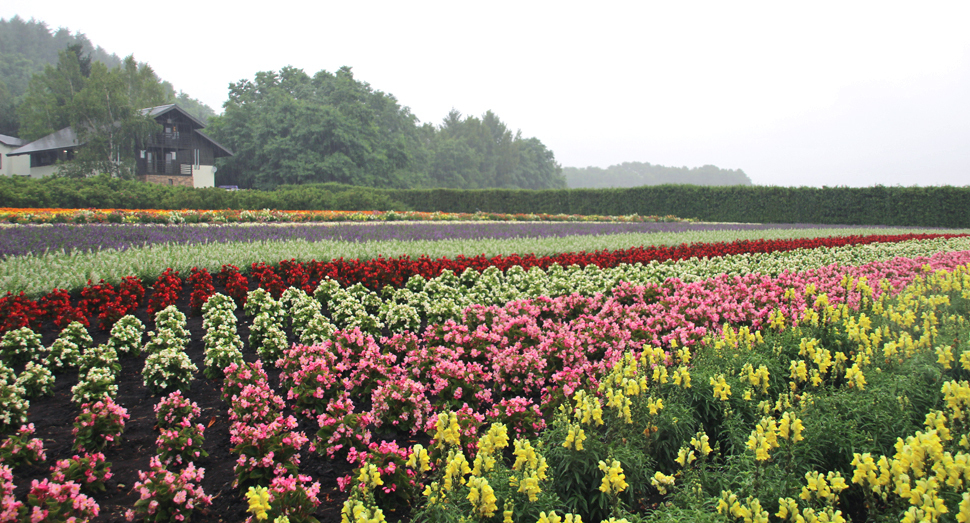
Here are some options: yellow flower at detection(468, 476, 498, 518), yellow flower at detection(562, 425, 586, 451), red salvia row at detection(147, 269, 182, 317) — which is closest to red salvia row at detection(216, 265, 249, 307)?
red salvia row at detection(147, 269, 182, 317)

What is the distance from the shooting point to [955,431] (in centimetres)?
259

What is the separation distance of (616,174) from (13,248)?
139 metres

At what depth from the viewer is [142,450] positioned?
344 cm

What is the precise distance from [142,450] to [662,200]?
3065 cm

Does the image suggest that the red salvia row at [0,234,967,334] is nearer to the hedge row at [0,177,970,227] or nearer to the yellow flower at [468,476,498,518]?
the yellow flower at [468,476,498,518]

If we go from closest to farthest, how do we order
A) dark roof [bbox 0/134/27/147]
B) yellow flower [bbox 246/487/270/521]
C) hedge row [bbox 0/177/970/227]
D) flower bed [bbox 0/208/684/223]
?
yellow flower [bbox 246/487/270/521], flower bed [bbox 0/208/684/223], hedge row [bbox 0/177/970/227], dark roof [bbox 0/134/27/147]

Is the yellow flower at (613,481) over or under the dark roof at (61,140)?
Result: under

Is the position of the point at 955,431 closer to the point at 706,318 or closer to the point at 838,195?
the point at 706,318

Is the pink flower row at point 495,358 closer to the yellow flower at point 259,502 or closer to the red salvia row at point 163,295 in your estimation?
the yellow flower at point 259,502

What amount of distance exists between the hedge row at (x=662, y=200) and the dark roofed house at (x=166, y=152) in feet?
56.0

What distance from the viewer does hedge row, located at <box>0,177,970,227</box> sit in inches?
877

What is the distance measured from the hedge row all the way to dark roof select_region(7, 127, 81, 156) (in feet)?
61.7

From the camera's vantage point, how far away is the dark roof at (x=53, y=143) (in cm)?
4041

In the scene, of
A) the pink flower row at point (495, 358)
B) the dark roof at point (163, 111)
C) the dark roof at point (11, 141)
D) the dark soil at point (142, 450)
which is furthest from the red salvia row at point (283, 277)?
the dark roof at point (11, 141)
